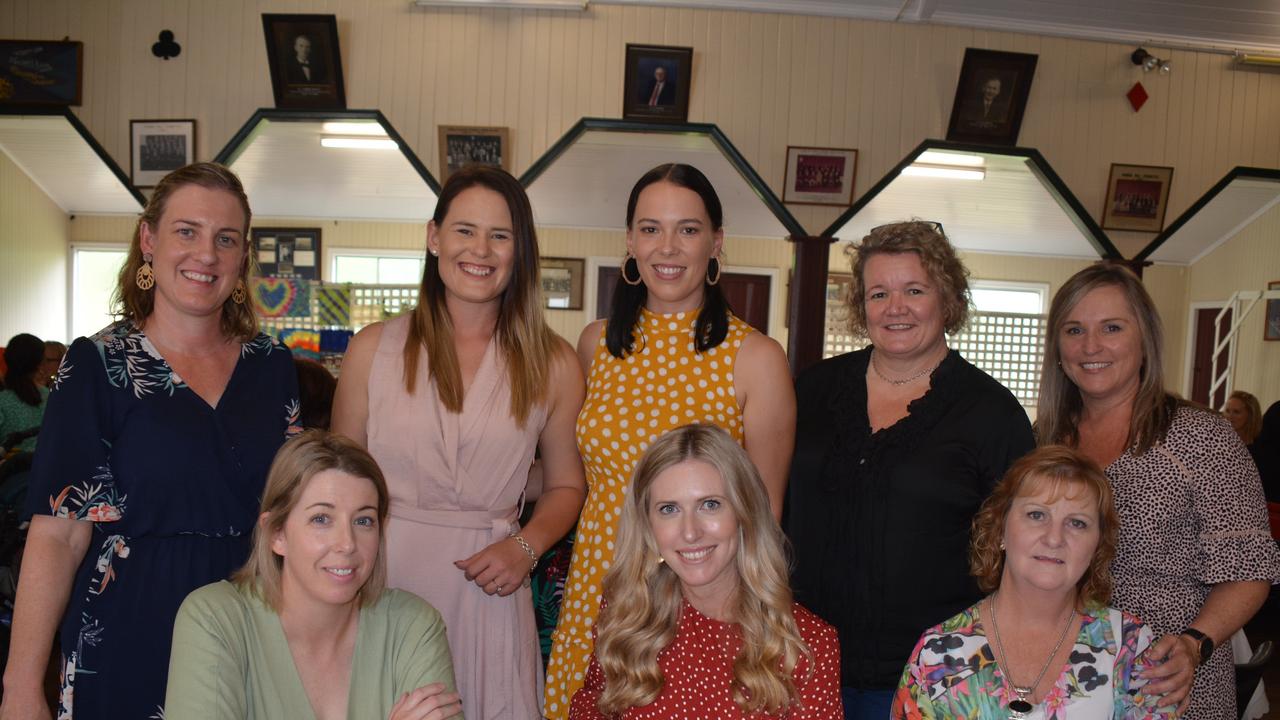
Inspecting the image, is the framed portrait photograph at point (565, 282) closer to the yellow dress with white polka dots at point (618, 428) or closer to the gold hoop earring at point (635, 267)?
the gold hoop earring at point (635, 267)

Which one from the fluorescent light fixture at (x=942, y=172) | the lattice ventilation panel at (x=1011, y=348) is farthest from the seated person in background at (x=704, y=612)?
the fluorescent light fixture at (x=942, y=172)

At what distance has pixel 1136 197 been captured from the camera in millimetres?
6730

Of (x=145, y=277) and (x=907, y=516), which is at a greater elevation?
(x=145, y=277)

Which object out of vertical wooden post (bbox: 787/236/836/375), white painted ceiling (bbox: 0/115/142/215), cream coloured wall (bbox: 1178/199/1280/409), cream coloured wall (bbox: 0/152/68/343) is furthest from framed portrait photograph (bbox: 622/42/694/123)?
cream coloured wall (bbox: 0/152/68/343)

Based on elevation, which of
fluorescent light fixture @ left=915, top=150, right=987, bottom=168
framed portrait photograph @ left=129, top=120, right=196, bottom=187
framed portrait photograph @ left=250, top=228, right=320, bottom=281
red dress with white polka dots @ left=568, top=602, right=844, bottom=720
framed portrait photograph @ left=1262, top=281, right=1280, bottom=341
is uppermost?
fluorescent light fixture @ left=915, top=150, right=987, bottom=168

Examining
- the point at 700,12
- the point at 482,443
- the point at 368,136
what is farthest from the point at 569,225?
the point at 482,443

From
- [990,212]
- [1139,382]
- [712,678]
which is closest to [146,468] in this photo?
[712,678]

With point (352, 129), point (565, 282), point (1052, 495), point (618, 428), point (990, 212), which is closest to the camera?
point (1052, 495)

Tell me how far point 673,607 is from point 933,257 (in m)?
0.93

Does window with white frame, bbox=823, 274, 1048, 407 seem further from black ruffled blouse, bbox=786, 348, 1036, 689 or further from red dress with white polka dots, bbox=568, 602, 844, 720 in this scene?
red dress with white polka dots, bbox=568, 602, 844, 720

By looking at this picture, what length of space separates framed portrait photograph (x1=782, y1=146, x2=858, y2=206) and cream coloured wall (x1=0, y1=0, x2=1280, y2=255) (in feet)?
0.22

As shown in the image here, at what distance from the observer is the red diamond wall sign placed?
21.8ft

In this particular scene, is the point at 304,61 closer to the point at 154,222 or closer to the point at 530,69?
the point at 530,69

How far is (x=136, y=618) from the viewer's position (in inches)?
70.6
